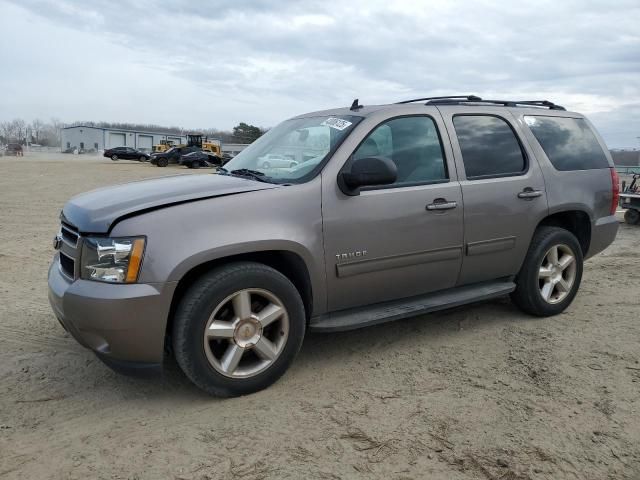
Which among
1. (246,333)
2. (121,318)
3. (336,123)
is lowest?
(246,333)

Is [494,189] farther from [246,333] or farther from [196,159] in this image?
[196,159]

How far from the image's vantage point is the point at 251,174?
3.96m

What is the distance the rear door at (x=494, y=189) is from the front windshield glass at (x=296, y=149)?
3.10 ft

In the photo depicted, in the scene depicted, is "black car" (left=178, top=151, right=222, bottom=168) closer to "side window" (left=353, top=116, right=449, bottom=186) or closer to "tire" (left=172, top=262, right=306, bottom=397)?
"side window" (left=353, top=116, right=449, bottom=186)

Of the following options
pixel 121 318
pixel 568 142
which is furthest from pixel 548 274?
pixel 121 318

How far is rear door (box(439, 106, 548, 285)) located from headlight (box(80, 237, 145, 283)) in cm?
240

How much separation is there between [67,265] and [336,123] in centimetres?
207

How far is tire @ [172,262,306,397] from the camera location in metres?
3.10

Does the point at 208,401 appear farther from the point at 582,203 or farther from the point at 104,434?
the point at 582,203

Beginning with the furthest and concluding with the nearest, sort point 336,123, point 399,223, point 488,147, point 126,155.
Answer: point 126,155 → point 488,147 → point 336,123 → point 399,223

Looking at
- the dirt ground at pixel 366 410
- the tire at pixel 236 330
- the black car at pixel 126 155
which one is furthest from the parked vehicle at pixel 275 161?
the black car at pixel 126 155

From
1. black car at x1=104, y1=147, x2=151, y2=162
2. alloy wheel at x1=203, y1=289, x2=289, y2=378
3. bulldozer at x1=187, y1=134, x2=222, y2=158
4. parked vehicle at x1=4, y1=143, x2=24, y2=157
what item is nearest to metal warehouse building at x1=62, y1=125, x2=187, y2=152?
parked vehicle at x1=4, y1=143, x2=24, y2=157

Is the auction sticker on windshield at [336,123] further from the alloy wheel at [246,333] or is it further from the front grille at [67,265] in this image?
the front grille at [67,265]

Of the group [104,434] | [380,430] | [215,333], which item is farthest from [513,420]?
[104,434]
